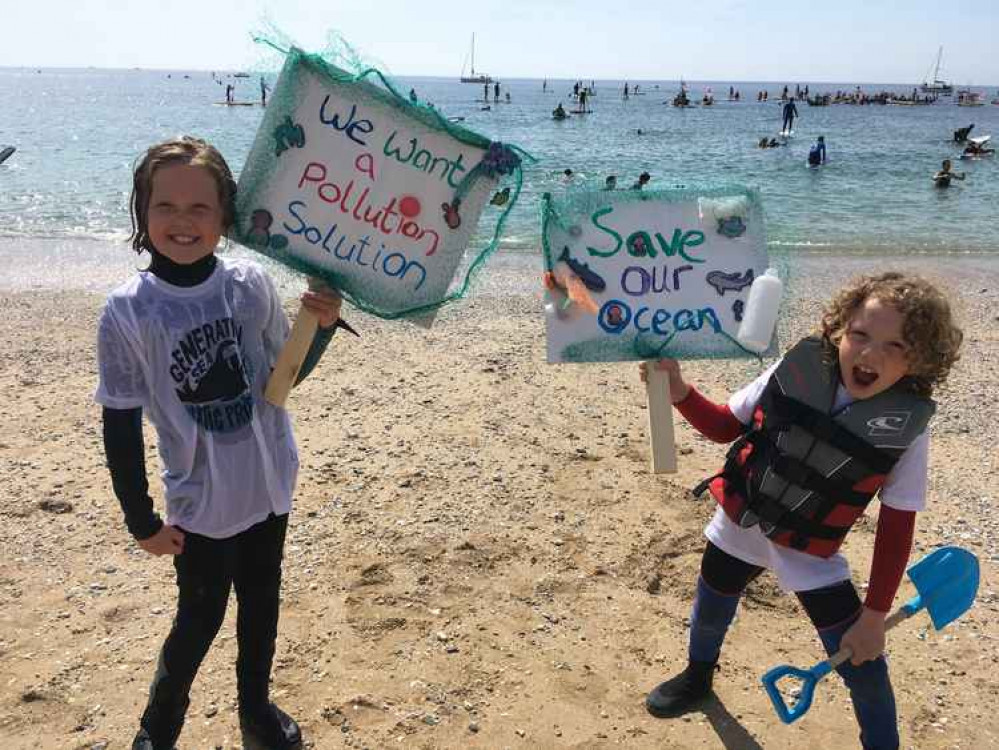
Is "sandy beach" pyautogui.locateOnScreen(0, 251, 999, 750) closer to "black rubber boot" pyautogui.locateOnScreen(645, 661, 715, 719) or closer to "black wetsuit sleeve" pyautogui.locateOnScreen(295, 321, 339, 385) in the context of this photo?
"black rubber boot" pyautogui.locateOnScreen(645, 661, 715, 719)

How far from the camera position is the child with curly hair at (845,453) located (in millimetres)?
2205

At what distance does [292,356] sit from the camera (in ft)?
7.58

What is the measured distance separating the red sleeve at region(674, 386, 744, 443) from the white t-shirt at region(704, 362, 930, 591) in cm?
3

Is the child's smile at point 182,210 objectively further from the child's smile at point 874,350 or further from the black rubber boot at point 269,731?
the child's smile at point 874,350

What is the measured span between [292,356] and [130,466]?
0.53 m

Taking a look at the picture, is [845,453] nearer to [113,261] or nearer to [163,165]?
[163,165]

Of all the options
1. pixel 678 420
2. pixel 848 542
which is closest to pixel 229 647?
pixel 848 542

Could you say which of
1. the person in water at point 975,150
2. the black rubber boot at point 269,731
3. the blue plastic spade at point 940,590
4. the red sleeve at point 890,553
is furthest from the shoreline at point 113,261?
the person in water at point 975,150

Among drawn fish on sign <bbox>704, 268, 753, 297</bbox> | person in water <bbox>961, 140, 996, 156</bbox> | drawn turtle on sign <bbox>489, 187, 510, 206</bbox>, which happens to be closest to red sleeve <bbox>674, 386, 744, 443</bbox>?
drawn fish on sign <bbox>704, 268, 753, 297</bbox>

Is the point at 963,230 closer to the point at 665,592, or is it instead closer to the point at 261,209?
the point at 665,592

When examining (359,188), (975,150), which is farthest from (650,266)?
(975,150)

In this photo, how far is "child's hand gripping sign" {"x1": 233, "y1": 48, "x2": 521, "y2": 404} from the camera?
7.65 ft

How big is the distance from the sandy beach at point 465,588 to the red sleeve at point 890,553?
2.07 feet

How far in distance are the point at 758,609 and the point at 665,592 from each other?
423 mm
